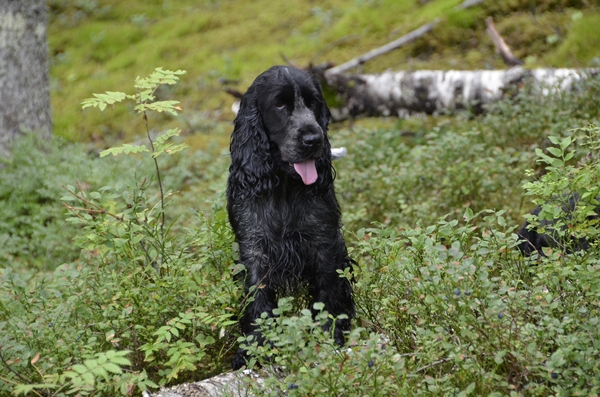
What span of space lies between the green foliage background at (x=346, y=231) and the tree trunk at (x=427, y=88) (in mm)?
264

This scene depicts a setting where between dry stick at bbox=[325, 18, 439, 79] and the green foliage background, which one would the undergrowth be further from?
dry stick at bbox=[325, 18, 439, 79]

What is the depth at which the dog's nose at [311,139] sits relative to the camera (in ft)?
11.7

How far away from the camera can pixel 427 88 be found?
8.31 m

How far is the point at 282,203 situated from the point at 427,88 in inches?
201

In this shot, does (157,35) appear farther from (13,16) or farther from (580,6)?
(580,6)

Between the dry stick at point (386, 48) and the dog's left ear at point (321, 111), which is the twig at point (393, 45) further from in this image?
the dog's left ear at point (321, 111)

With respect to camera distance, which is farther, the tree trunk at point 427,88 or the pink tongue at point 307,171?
the tree trunk at point 427,88

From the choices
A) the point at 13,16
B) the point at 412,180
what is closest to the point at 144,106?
the point at 412,180

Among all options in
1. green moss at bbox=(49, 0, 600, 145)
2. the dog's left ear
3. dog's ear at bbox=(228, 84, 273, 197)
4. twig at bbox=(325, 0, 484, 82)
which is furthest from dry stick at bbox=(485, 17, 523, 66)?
dog's ear at bbox=(228, 84, 273, 197)

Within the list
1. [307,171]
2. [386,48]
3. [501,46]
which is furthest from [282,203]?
[386,48]

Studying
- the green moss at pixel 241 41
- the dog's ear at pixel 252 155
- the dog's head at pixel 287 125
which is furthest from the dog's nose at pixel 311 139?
the green moss at pixel 241 41

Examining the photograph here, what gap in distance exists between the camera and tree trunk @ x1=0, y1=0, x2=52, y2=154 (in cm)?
787

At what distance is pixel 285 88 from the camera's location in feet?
11.9

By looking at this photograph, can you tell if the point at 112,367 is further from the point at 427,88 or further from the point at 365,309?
the point at 427,88
